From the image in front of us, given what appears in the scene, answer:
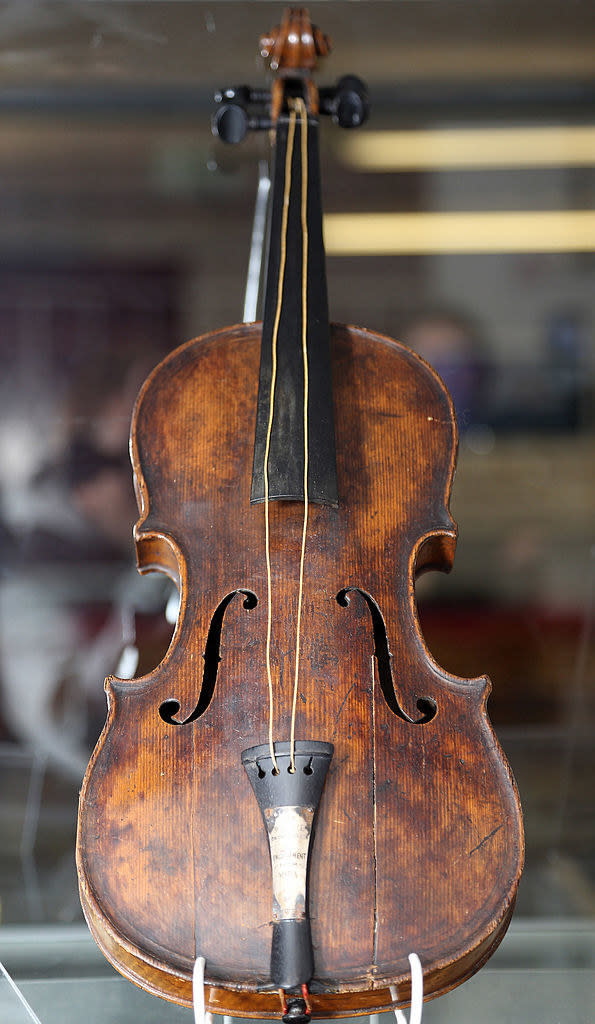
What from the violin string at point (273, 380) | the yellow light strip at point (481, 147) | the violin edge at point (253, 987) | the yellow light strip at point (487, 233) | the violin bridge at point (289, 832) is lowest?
the violin edge at point (253, 987)

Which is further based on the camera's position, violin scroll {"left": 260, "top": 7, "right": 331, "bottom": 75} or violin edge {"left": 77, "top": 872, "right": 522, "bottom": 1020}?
violin scroll {"left": 260, "top": 7, "right": 331, "bottom": 75}

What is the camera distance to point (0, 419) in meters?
1.83

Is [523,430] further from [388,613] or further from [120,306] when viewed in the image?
[388,613]

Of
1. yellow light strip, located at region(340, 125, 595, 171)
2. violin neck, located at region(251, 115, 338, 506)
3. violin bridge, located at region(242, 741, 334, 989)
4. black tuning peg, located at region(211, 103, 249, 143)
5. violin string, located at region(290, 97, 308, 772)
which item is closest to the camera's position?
violin bridge, located at region(242, 741, 334, 989)

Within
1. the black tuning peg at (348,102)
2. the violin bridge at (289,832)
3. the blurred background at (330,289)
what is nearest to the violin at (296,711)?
the violin bridge at (289,832)

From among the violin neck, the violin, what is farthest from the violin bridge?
the violin neck

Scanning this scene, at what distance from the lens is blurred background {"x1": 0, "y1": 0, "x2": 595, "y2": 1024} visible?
165cm

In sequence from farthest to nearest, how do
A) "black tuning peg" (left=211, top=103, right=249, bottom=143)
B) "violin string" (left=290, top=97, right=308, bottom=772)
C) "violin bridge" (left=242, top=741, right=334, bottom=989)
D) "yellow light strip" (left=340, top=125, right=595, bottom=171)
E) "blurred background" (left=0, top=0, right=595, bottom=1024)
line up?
"yellow light strip" (left=340, top=125, right=595, bottom=171) < "blurred background" (left=0, top=0, right=595, bottom=1024) < "black tuning peg" (left=211, top=103, right=249, bottom=143) < "violin string" (left=290, top=97, right=308, bottom=772) < "violin bridge" (left=242, top=741, right=334, bottom=989)

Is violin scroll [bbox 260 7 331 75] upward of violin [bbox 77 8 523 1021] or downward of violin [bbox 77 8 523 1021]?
upward

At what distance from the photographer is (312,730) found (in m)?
0.82

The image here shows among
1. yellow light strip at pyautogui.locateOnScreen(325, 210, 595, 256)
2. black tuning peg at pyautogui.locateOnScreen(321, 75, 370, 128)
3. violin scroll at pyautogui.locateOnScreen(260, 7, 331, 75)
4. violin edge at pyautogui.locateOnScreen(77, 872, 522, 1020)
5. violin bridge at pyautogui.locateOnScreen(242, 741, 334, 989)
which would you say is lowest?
violin edge at pyautogui.locateOnScreen(77, 872, 522, 1020)

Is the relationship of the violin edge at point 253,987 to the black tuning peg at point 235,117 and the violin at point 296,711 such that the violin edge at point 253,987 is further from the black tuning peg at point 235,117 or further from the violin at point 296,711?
the black tuning peg at point 235,117

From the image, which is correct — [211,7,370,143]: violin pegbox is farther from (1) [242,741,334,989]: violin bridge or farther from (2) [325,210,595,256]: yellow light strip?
(1) [242,741,334,989]: violin bridge

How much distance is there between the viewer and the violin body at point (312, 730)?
74 centimetres
